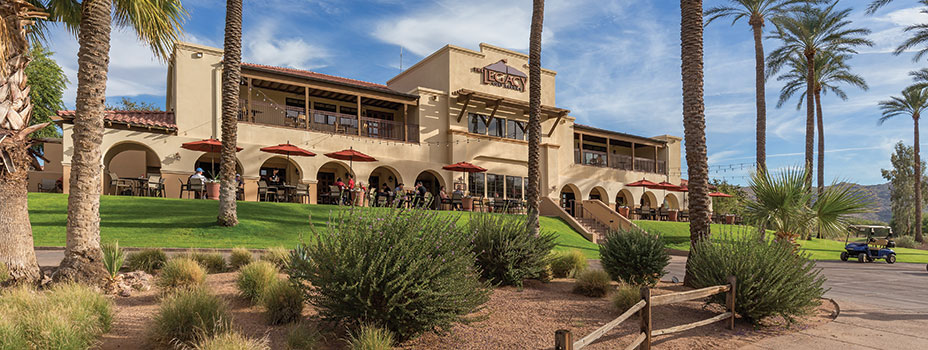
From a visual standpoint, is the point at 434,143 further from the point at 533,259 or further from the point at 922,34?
the point at 922,34

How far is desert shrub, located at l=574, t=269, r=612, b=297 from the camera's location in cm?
838

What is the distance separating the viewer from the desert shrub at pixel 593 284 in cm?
838

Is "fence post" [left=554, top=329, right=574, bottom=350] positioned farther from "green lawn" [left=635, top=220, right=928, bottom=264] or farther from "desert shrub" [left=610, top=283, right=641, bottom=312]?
"green lawn" [left=635, top=220, right=928, bottom=264]

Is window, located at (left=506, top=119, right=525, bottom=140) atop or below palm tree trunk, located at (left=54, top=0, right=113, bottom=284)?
atop

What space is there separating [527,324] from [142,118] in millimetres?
20534

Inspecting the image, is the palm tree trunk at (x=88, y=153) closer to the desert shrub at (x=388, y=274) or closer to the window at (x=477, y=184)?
the desert shrub at (x=388, y=274)

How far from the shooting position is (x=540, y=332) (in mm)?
6145

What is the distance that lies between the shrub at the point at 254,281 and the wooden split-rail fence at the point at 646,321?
4072mm

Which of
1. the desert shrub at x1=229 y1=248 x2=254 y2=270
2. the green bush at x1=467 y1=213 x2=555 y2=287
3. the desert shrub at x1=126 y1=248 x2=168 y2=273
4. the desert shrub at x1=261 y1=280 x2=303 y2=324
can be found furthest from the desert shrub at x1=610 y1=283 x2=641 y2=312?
the desert shrub at x1=126 y1=248 x2=168 y2=273

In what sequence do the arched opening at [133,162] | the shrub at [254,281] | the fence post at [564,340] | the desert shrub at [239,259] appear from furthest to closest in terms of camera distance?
the arched opening at [133,162]
the desert shrub at [239,259]
the shrub at [254,281]
the fence post at [564,340]

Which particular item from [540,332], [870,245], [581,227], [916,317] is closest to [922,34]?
[870,245]

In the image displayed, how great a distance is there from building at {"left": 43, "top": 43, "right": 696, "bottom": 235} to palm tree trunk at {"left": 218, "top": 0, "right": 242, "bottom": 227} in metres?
6.65

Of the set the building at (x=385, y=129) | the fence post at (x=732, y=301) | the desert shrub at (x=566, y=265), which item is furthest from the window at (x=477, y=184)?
the fence post at (x=732, y=301)

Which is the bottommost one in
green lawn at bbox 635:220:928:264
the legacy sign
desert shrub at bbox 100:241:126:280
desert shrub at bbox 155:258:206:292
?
green lawn at bbox 635:220:928:264
